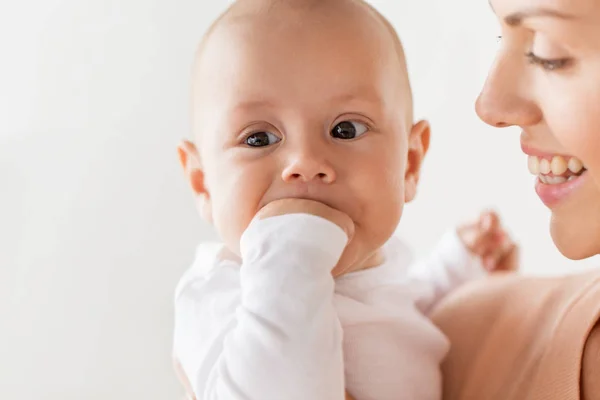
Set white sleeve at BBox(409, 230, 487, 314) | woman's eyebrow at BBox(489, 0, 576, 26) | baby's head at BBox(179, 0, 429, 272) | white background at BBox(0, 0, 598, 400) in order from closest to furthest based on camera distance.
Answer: woman's eyebrow at BBox(489, 0, 576, 26) < baby's head at BBox(179, 0, 429, 272) < white sleeve at BBox(409, 230, 487, 314) < white background at BBox(0, 0, 598, 400)

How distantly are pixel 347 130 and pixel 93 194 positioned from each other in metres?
0.93

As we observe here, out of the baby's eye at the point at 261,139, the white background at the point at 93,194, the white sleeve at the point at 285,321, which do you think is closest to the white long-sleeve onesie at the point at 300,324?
the white sleeve at the point at 285,321

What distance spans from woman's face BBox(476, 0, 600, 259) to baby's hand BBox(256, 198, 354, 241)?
0.73ft

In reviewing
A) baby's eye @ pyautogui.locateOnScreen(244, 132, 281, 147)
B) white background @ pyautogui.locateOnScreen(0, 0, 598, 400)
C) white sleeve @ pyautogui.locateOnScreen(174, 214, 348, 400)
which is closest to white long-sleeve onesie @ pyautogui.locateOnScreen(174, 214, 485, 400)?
white sleeve @ pyautogui.locateOnScreen(174, 214, 348, 400)

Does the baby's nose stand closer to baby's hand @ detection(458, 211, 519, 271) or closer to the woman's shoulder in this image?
the woman's shoulder

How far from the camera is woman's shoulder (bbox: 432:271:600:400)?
1.13 meters

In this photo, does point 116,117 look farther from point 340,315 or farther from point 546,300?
point 546,300

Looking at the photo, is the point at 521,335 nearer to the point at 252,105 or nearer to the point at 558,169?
the point at 558,169

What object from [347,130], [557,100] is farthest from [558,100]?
[347,130]

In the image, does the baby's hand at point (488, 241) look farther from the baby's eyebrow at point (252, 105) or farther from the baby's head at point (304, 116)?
the baby's eyebrow at point (252, 105)

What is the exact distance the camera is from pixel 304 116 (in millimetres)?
1109

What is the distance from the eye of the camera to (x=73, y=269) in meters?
1.88

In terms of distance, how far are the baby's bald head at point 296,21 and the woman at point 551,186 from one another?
0.23 metres

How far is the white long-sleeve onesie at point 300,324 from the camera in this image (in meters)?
1.00
